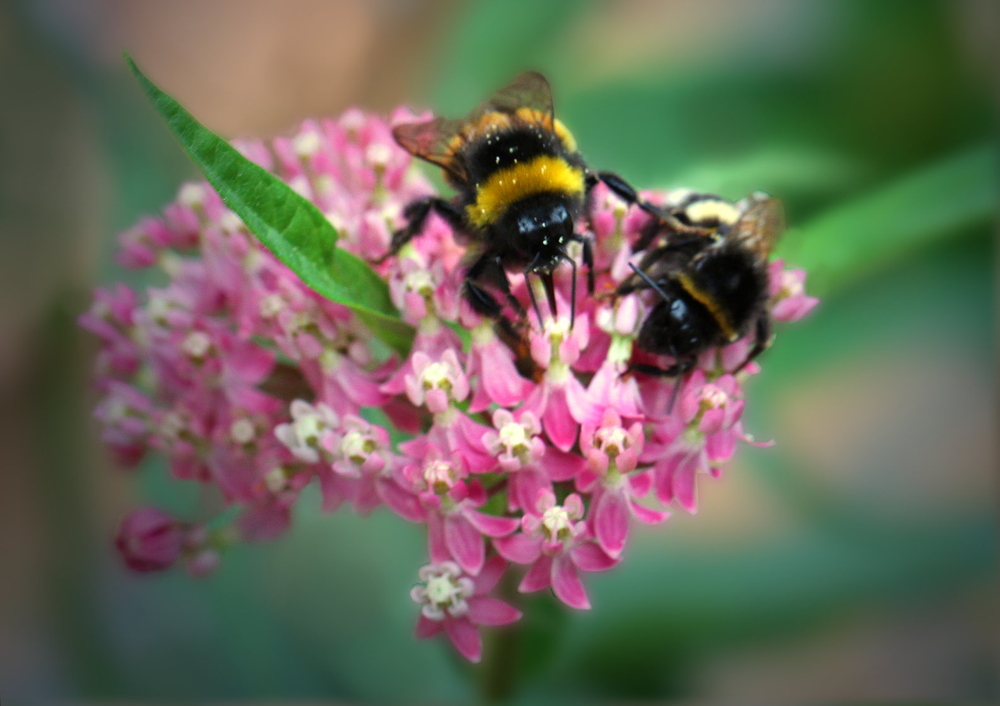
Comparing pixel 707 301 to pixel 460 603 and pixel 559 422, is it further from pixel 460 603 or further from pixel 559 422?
pixel 460 603

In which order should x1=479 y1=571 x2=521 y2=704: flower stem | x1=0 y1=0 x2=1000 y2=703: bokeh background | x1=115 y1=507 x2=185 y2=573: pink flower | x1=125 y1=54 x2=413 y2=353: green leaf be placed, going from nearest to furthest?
x1=125 y1=54 x2=413 y2=353: green leaf
x1=115 y1=507 x2=185 y2=573: pink flower
x1=479 y1=571 x2=521 y2=704: flower stem
x1=0 y1=0 x2=1000 y2=703: bokeh background

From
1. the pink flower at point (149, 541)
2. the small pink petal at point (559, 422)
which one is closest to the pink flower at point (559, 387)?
the small pink petal at point (559, 422)

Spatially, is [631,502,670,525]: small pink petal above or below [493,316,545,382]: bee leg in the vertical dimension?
below

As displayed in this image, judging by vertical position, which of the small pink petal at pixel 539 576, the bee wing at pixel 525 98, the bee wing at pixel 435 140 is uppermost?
the bee wing at pixel 525 98

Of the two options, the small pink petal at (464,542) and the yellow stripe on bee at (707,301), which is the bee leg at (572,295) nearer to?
the yellow stripe on bee at (707,301)

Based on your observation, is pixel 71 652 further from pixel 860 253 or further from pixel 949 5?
pixel 949 5

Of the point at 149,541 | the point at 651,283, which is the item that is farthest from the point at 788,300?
the point at 149,541

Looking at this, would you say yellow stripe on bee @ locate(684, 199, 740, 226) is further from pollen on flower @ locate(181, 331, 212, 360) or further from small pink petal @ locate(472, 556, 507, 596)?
pollen on flower @ locate(181, 331, 212, 360)

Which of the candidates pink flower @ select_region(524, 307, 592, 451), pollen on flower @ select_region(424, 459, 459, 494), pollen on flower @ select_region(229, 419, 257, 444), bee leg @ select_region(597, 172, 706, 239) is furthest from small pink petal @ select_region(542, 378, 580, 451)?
pollen on flower @ select_region(229, 419, 257, 444)

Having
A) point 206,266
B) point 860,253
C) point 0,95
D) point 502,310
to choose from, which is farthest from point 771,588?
point 0,95
